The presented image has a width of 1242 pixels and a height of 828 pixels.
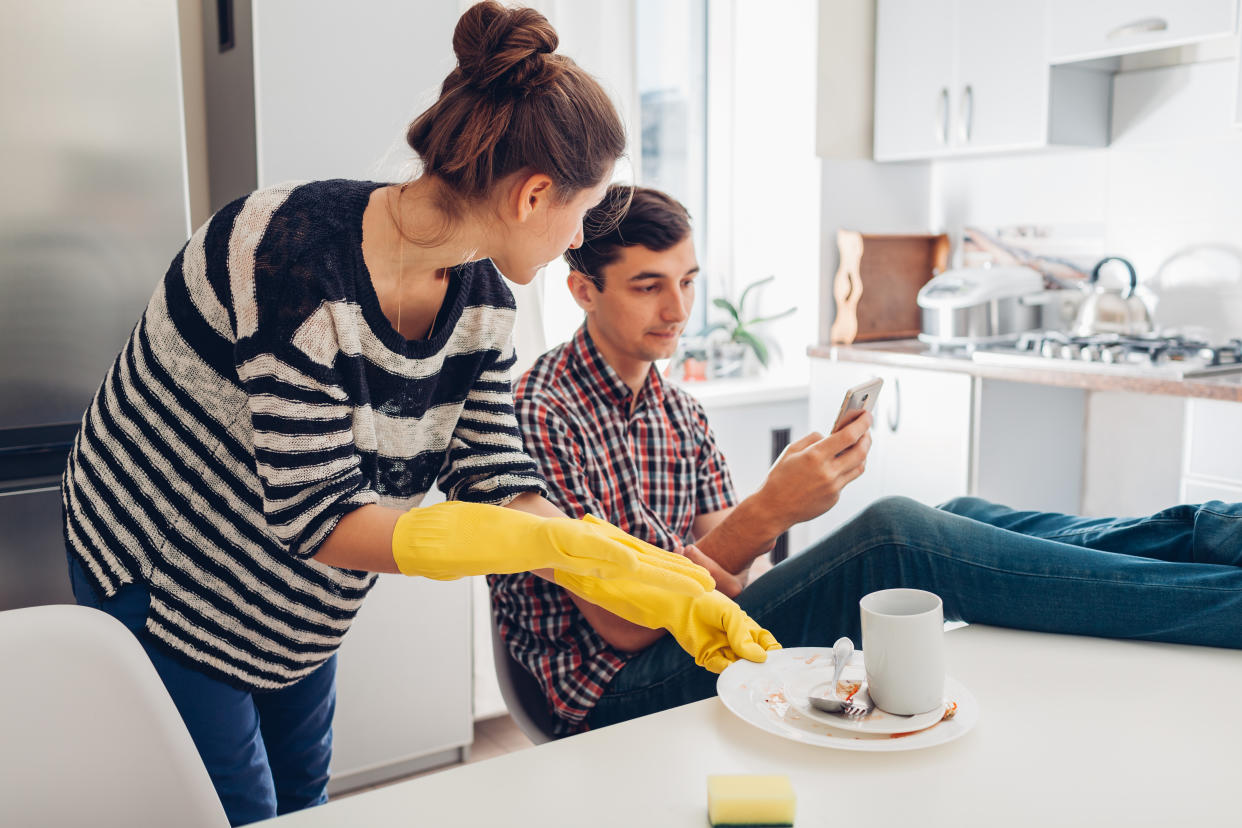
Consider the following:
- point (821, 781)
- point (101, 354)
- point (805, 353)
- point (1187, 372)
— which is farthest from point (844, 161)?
point (821, 781)

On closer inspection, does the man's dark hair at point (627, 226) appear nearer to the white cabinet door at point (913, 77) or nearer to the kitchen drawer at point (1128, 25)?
the kitchen drawer at point (1128, 25)

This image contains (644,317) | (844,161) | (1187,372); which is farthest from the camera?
(844,161)

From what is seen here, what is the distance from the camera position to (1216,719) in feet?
2.66

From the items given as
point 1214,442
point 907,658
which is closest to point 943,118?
point 1214,442

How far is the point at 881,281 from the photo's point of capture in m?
3.22

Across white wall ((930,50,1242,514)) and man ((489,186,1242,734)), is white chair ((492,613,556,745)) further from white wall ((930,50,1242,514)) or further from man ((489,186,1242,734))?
white wall ((930,50,1242,514))

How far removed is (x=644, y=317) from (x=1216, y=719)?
89cm

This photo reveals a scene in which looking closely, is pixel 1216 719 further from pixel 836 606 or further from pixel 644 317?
pixel 644 317

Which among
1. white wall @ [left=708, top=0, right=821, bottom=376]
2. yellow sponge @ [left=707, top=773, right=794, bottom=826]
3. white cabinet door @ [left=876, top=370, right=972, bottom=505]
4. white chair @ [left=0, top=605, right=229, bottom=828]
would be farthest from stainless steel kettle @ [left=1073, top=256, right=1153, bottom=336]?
white chair @ [left=0, top=605, right=229, bottom=828]

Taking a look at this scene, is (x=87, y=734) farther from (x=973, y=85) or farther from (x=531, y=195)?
(x=973, y=85)

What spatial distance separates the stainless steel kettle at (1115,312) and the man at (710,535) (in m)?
1.52

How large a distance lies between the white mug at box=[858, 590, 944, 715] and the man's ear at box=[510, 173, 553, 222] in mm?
481

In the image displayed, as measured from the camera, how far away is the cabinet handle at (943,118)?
2973mm

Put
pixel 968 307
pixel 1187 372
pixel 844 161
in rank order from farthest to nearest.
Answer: pixel 844 161, pixel 968 307, pixel 1187 372
